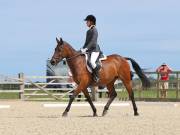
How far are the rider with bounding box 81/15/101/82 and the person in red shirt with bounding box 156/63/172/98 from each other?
13.6 meters

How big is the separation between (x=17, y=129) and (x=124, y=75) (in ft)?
18.9

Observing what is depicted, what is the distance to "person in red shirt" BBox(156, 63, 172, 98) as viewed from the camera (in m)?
29.2

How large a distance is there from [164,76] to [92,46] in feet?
48.0

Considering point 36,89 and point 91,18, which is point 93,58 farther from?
point 36,89

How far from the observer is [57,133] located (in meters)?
10.6

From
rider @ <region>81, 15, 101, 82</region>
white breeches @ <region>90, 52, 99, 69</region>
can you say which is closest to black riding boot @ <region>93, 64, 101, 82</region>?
rider @ <region>81, 15, 101, 82</region>

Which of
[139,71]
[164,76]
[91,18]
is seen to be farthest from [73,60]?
[164,76]

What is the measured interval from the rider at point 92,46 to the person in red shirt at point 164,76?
13618 millimetres

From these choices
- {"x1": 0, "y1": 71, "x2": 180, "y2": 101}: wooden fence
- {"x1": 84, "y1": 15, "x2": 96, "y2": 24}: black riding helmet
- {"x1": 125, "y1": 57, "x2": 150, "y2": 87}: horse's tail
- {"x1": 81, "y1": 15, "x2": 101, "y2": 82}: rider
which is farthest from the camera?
{"x1": 0, "y1": 71, "x2": 180, "y2": 101}: wooden fence

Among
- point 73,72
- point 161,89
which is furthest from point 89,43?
point 161,89

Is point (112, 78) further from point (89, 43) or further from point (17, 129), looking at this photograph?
point (17, 129)

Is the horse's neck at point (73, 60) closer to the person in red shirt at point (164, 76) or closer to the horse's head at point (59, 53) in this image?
the horse's head at point (59, 53)

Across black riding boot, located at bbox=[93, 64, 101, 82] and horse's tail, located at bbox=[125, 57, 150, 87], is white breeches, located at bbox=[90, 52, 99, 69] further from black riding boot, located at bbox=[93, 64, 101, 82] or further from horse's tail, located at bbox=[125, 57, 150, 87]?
horse's tail, located at bbox=[125, 57, 150, 87]

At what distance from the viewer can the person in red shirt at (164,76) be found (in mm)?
29172
